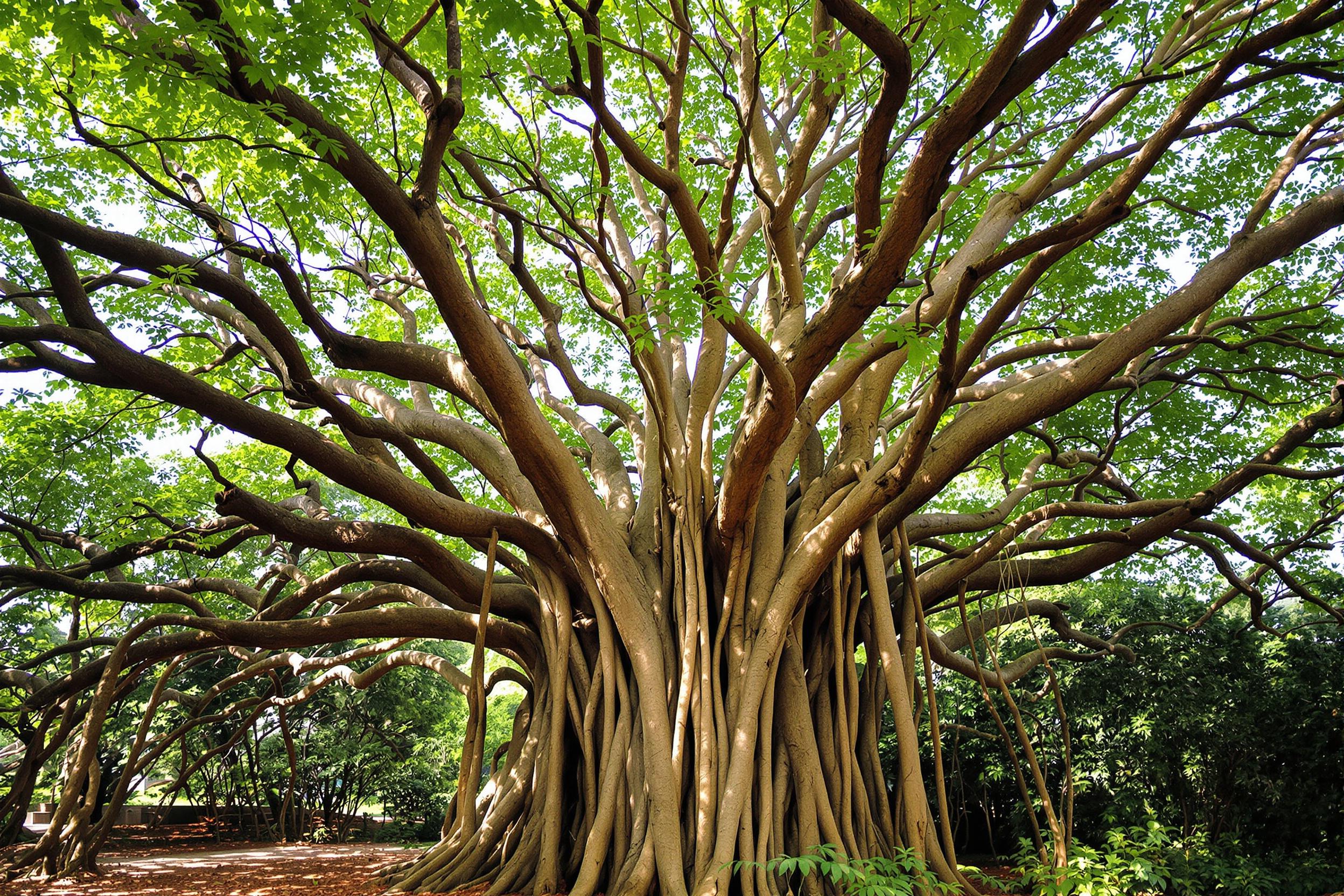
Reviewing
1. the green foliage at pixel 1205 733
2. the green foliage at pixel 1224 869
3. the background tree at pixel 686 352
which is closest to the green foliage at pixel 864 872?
the background tree at pixel 686 352

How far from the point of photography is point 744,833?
13.9ft

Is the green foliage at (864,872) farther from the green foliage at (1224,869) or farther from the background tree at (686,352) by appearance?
the green foliage at (1224,869)

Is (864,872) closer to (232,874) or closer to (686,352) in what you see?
(686,352)

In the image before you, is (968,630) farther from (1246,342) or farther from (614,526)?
(1246,342)

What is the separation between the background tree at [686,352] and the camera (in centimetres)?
362

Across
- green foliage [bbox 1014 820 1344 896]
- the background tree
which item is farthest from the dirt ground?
green foliage [bbox 1014 820 1344 896]

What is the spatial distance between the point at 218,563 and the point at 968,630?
12.6m

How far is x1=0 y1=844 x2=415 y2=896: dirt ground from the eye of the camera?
19.1ft

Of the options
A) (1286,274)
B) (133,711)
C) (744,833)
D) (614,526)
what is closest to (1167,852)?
(744,833)

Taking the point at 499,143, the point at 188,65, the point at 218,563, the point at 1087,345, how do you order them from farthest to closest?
the point at 218,563, the point at 499,143, the point at 1087,345, the point at 188,65

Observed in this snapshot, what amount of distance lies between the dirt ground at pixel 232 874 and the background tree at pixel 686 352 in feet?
1.81

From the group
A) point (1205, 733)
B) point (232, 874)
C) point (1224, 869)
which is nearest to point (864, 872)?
point (1224, 869)

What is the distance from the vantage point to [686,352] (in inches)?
268

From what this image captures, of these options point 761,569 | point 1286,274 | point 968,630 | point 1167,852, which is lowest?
point 1167,852
